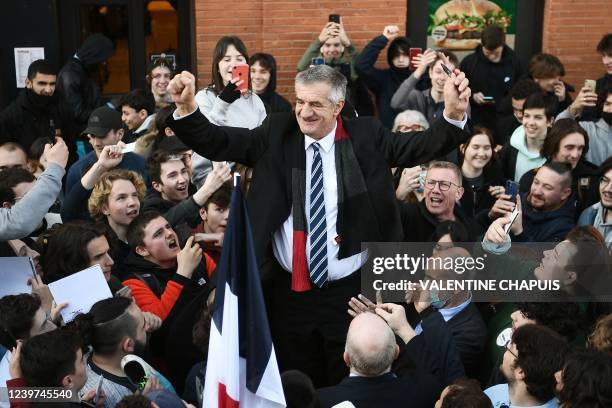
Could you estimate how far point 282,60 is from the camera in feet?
31.5

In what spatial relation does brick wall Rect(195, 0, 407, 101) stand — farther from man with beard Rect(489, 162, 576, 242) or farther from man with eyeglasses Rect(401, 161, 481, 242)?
man with eyeglasses Rect(401, 161, 481, 242)

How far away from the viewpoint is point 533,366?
3.72m

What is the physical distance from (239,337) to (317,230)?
81 cm

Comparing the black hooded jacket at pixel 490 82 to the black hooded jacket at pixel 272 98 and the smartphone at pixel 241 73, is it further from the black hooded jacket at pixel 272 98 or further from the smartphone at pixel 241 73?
the smartphone at pixel 241 73

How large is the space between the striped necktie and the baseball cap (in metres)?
2.87

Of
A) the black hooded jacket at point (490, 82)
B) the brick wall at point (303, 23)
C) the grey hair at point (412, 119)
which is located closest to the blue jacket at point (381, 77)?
the brick wall at point (303, 23)

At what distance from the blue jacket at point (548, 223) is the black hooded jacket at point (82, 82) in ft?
15.2

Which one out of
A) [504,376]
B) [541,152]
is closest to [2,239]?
[504,376]

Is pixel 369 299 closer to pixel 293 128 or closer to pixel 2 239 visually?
pixel 293 128

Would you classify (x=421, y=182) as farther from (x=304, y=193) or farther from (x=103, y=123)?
(x=103, y=123)

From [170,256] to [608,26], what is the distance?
656cm

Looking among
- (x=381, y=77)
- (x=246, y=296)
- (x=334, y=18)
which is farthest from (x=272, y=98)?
(x=246, y=296)

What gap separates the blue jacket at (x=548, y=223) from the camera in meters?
5.79

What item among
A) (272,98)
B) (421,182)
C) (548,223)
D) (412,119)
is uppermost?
(272,98)
